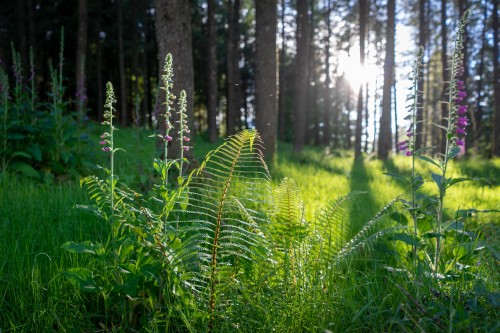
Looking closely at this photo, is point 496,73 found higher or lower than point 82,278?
higher

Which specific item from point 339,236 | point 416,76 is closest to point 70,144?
point 339,236

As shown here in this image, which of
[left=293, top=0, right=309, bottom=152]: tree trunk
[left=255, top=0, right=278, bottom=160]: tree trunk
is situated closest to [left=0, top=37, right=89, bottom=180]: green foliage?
[left=255, top=0, right=278, bottom=160]: tree trunk

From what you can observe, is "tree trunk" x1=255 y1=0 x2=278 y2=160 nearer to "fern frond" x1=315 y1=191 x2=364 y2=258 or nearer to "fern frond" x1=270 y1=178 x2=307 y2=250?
"fern frond" x1=315 y1=191 x2=364 y2=258

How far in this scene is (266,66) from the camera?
9.38m

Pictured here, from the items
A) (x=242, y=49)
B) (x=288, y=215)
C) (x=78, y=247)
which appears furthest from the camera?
(x=242, y=49)

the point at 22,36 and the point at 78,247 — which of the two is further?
the point at 22,36

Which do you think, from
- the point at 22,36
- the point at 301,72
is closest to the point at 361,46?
the point at 301,72

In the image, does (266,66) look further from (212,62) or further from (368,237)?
(212,62)

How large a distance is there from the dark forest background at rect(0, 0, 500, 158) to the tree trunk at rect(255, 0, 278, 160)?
0.02 meters

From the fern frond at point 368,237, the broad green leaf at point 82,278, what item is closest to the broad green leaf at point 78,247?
the broad green leaf at point 82,278

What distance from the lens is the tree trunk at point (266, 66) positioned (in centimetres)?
923

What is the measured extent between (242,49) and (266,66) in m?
24.7

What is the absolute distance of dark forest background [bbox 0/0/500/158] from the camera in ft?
30.9

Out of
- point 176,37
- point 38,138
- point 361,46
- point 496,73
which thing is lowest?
point 38,138
